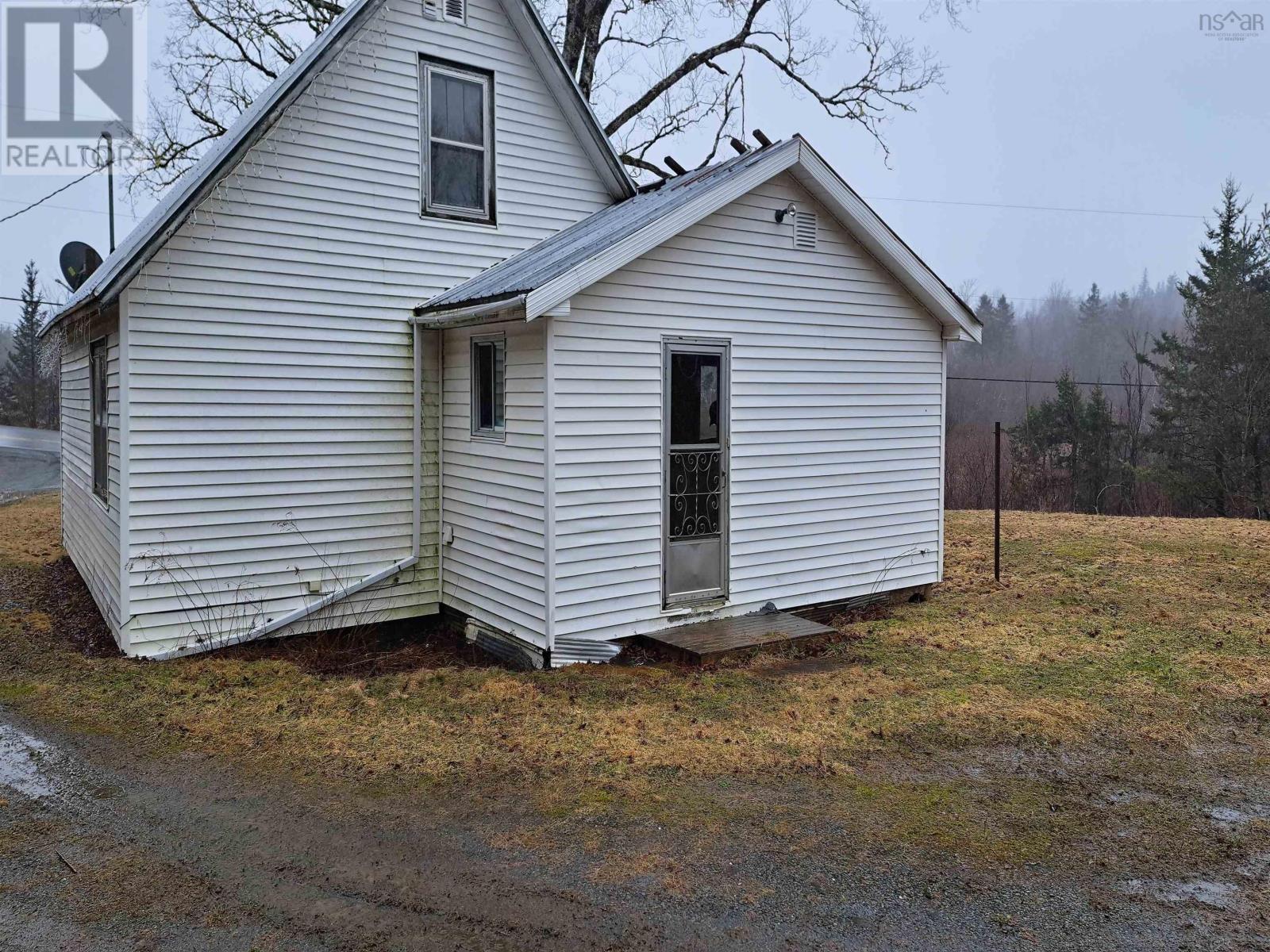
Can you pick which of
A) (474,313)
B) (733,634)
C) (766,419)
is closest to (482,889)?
(733,634)

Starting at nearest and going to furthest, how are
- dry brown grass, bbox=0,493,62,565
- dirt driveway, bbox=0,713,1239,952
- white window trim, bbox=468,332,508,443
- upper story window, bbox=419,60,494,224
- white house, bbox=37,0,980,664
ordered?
dirt driveway, bbox=0,713,1239,952, white house, bbox=37,0,980,664, white window trim, bbox=468,332,508,443, upper story window, bbox=419,60,494,224, dry brown grass, bbox=0,493,62,565

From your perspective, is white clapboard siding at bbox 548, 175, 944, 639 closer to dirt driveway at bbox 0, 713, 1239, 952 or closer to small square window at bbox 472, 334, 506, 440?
small square window at bbox 472, 334, 506, 440

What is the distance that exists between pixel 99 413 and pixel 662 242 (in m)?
6.04

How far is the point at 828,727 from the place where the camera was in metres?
6.20

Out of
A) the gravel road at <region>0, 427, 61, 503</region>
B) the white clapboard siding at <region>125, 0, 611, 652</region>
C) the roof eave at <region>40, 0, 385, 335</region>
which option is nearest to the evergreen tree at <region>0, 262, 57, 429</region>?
the gravel road at <region>0, 427, 61, 503</region>

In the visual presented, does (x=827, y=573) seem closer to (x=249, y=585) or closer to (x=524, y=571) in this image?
(x=524, y=571)

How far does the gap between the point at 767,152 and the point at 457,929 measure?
21.4ft

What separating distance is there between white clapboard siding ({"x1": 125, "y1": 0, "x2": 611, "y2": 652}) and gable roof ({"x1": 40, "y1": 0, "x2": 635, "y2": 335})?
17 centimetres

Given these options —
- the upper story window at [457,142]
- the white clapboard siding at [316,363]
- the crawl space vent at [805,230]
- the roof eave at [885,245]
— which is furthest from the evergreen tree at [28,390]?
the roof eave at [885,245]

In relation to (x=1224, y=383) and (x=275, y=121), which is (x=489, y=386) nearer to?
(x=275, y=121)

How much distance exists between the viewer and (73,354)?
433 inches

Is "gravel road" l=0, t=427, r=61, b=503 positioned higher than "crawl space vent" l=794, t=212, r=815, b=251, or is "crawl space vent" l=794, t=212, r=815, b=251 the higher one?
"crawl space vent" l=794, t=212, r=815, b=251

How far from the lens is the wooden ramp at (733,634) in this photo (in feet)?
24.8

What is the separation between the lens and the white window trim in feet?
25.7
